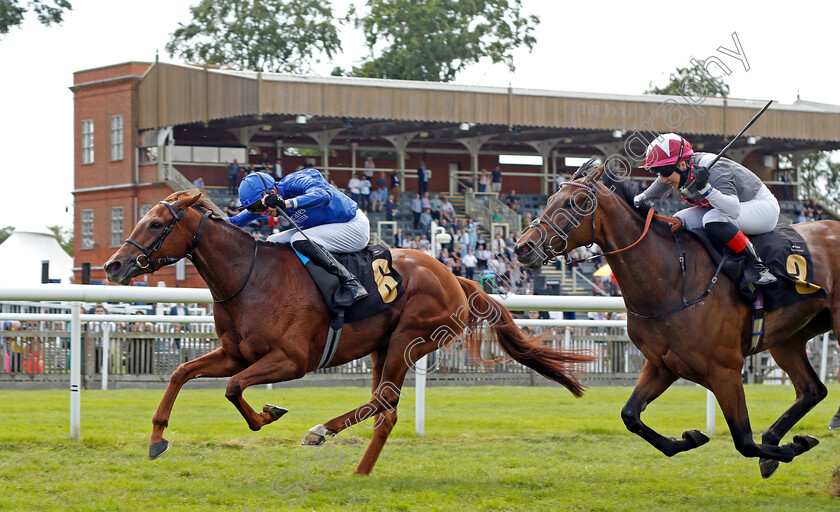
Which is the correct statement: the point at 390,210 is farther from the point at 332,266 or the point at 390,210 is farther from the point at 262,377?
the point at 262,377

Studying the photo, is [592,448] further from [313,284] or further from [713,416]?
[313,284]

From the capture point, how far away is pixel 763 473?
5.93 meters

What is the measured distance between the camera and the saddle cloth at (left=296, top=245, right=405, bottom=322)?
19.6 feet

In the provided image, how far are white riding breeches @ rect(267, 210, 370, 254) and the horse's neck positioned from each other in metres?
1.51

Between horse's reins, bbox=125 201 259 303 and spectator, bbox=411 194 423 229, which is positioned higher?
spectator, bbox=411 194 423 229

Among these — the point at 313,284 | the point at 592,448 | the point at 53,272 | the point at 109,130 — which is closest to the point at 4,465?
the point at 313,284

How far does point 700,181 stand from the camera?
18.7 ft

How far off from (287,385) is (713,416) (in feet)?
17.1

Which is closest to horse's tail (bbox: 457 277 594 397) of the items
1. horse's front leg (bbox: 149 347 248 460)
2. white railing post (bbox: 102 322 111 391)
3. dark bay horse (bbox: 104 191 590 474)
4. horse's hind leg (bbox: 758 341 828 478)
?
dark bay horse (bbox: 104 191 590 474)

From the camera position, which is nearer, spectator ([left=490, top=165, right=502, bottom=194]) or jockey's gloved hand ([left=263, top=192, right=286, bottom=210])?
jockey's gloved hand ([left=263, top=192, right=286, bottom=210])

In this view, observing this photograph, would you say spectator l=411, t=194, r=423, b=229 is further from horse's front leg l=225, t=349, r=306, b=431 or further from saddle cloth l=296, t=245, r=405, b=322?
horse's front leg l=225, t=349, r=306, b=431

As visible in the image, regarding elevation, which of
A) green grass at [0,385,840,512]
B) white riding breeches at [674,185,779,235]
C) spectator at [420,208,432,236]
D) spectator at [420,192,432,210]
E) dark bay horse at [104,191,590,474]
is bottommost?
green grass at [0,385,840,512]

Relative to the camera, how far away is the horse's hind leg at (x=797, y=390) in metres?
5.98

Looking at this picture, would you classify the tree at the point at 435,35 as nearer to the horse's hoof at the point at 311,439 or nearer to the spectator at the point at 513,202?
the spectator at the point at 513,202
